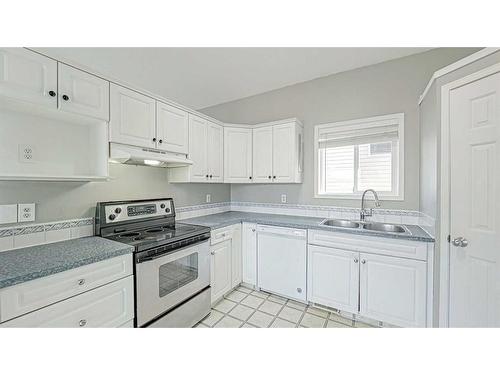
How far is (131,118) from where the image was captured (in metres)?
1.77

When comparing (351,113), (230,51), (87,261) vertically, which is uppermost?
(230,51)

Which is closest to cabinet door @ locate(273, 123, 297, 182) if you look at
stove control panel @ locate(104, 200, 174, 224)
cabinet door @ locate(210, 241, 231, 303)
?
cabinet door @ locate(210, 241, 231, 303)

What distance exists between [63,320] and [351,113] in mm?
3078

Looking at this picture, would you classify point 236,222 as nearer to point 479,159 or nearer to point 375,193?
point 375,193

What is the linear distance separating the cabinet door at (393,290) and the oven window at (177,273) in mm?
1558

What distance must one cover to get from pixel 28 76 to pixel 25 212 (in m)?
0.89

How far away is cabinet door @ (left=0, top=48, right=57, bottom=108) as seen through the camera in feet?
3.82

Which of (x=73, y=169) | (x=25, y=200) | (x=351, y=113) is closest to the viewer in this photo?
(x=25, y=200)

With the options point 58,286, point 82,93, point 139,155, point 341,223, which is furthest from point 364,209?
point 82,93

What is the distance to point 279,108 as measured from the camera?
2959 millimetres

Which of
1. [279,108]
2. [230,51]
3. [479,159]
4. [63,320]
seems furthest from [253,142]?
[63,320]

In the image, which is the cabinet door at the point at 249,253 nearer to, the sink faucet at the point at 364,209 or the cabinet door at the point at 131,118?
the sink faucet at the point at 364,209

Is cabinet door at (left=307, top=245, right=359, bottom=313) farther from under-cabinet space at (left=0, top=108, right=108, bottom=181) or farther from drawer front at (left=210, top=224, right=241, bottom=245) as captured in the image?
under-cabinet space at (left=0, top=108, right=108, bottom=181)

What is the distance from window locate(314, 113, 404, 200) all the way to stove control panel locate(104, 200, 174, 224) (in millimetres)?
1861
